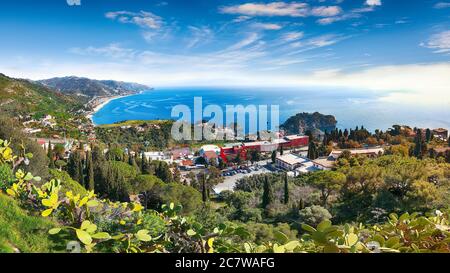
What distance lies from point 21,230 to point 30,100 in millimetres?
44825

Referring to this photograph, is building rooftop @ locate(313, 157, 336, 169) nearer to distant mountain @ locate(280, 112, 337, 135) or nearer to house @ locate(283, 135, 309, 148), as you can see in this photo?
distant mountain @ locate(280, 112, 337, 135)

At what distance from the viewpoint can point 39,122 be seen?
32.6 m

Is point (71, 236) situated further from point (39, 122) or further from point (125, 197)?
point (39, 122)

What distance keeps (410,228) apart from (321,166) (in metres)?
22.7

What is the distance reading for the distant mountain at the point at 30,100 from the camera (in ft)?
115

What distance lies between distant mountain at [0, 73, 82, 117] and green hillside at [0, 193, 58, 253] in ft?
116

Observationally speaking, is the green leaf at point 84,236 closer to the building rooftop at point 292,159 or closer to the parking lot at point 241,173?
the parking lot at point 241,173

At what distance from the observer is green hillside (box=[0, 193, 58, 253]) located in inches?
40.6

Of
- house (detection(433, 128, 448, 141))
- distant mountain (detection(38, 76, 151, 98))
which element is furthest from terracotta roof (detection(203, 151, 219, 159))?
house (detection(433, 128, 448, 141))

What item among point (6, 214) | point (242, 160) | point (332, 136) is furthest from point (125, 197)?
point (332, 136)

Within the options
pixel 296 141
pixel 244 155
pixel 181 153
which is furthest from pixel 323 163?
pixel 181 153

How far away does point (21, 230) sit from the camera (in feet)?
3.73

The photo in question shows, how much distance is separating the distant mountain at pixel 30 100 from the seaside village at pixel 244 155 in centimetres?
296

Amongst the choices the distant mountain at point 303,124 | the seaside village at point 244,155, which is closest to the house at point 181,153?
the seaside village at point 244,155
